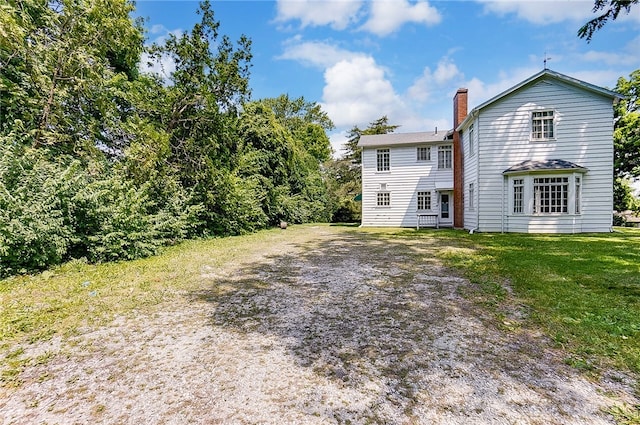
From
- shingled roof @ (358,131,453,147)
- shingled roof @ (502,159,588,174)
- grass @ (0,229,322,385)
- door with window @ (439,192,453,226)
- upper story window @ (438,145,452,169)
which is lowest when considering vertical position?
grass @ (0,229,322,385)

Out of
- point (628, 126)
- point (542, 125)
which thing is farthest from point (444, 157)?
point (628, 126)

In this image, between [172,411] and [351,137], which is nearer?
[172,411]

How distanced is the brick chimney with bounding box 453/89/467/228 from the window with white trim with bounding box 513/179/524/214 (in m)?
3.37

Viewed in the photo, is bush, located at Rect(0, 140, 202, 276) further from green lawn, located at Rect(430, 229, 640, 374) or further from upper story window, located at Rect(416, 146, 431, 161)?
upper story window, located at Rect(416, 146, 431, 161)

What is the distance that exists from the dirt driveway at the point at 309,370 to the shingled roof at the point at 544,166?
421 inches

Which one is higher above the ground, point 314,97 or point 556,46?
point 314,97

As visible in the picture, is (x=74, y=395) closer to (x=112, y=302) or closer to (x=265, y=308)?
(x=265, y=308)

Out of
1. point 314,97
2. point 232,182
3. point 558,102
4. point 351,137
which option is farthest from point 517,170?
point 314,97

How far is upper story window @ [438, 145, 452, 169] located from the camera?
18.2m

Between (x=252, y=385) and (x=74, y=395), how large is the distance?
1436mm

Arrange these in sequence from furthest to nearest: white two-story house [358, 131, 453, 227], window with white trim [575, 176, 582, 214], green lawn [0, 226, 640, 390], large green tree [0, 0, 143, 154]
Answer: white two-story house [358, 131, 453, 227] < window with white trim [575, 176, 582, 214] < large green tree [0, 0, 143, 154] < green lawn [0, 226, 640, 390]

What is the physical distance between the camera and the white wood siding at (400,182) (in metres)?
18.4

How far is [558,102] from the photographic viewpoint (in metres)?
13.0

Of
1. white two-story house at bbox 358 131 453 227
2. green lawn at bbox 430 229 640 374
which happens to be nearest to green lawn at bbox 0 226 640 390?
green lawn at bbox 430 229 640 374
